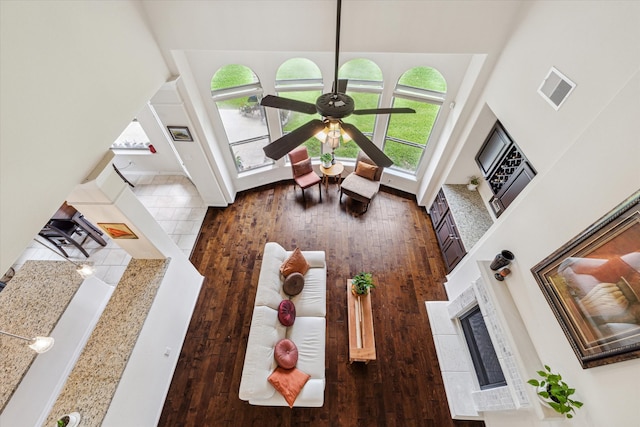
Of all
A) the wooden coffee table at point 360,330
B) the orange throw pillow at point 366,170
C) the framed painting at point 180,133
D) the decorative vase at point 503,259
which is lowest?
the wooden coffee table at point 360,330

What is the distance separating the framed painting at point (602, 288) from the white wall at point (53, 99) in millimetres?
4392

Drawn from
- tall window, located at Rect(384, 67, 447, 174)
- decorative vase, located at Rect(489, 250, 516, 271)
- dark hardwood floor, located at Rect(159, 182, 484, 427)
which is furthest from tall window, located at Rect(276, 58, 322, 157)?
decorative vase, located at Rect(489, 250, 516, 271)

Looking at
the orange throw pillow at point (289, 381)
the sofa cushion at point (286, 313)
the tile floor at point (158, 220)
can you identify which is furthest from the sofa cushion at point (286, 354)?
the tile floor at point (158, 220)

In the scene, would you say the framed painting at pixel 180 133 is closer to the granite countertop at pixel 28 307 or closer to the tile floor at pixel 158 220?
the tile floor at pixel 158 220

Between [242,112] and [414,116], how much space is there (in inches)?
146

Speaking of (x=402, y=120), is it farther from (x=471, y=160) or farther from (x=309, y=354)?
(x=309, y=354)

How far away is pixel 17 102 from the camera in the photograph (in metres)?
2.02

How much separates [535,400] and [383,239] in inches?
135

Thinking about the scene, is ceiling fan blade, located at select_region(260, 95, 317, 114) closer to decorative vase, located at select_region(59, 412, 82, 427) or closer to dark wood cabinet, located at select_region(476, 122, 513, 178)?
dark wood cabinet, located at select_region(476, 122, 513, 178)

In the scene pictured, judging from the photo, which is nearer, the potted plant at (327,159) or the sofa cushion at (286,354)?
the sofa cushion at (286,354)

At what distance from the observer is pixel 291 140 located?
219 centimetres

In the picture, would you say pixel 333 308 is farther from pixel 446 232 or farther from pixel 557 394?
pixel 557 394

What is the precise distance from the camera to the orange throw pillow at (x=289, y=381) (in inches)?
132

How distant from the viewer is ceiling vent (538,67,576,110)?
2668mm
